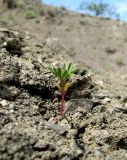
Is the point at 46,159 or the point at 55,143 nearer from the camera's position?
the point at 46,159

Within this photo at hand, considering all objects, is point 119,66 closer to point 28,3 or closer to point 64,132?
point 28,3

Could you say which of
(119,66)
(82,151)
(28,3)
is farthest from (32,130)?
(28,3)

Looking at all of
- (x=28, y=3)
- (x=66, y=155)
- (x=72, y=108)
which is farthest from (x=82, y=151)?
(x=28, y=3)

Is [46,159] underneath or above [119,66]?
underneath

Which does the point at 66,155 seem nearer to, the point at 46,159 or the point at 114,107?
the point at 46,159

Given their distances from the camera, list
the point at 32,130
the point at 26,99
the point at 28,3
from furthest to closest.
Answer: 1. the point at 28,3
2. the point at 26,99
3. the point at 32,130

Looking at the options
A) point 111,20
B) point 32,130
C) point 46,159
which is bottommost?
point 46,159

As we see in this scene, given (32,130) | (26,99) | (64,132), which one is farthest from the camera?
(26,99)

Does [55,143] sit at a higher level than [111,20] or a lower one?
lower

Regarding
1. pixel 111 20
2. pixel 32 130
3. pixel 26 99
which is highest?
pixel 111 20
